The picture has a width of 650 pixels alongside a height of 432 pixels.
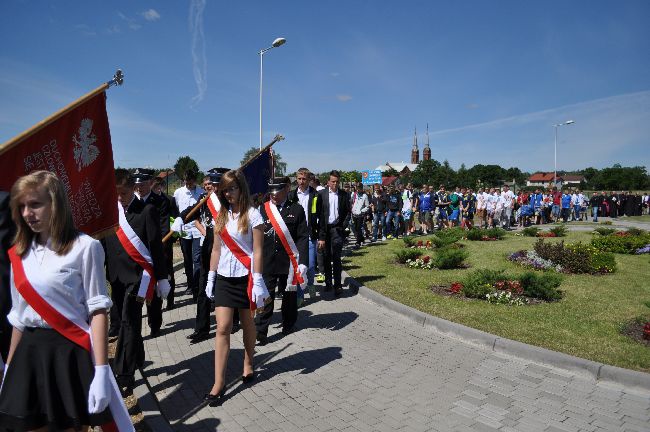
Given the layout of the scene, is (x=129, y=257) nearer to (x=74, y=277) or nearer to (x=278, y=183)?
(x=74, y=277)

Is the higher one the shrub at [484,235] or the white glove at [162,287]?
the white glove at [162,287]

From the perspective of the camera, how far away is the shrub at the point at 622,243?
13.5 meters

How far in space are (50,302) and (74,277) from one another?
0.18 m

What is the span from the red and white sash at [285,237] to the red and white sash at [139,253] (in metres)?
1.85

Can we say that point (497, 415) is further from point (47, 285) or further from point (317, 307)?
point (317, 307)

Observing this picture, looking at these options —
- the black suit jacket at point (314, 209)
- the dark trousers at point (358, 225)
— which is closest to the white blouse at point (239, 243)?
the black suit jacket at point (314, 209)

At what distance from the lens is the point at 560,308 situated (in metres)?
7.16

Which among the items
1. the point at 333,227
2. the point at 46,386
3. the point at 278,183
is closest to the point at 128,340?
the point at 46,386

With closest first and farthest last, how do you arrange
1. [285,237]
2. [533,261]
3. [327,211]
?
[285,237] < [327,211] < [533,261]

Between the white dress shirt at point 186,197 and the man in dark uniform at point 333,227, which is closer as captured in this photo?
the man in dark uniform at point 333,227

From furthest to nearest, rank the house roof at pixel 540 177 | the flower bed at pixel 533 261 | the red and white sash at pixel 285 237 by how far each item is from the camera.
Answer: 1. the house roof at pixel 540 177
2. the flower bed at pixel 533 261
3. the red and white sash at pixel 285 237

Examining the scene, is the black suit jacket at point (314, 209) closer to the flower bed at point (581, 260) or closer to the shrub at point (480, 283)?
the shrub at point (480, 283)

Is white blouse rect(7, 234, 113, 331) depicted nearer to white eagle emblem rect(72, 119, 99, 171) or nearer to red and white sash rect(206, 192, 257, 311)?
white eagle emblem rect(72, 119, 99, 171)

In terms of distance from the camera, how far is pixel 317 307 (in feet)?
25.8
